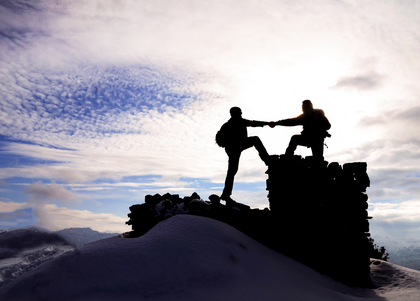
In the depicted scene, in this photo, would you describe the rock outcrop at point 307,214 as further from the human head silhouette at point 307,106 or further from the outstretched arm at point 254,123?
the human head silhouette at point 307,106

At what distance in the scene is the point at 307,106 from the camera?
30.2 ft

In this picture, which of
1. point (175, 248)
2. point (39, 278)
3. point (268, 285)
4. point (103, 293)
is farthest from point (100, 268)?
point (268, 285)

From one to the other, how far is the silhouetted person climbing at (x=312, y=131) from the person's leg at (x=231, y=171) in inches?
71.3

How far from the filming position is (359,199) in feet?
30.0

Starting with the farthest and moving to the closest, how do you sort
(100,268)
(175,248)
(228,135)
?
(228,135) → (175,248) → (100,268)

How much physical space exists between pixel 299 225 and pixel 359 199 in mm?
2411

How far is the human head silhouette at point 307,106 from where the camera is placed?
916 centimetres

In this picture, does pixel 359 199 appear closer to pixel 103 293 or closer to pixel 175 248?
pixel 175 248

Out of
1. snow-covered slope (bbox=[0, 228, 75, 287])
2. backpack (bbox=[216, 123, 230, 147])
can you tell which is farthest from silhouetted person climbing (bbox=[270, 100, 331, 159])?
snow-covered slope (bbox=[0, 228, 75, 287])

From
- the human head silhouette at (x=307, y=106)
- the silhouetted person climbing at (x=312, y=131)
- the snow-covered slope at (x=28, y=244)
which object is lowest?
the snow-covered slope at (x=28, y=244)

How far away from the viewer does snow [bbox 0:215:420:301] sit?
176 inches

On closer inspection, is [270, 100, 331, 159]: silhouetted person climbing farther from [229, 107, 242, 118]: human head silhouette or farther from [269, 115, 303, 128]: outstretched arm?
[229, 107, 242, 118]: human head silhouette

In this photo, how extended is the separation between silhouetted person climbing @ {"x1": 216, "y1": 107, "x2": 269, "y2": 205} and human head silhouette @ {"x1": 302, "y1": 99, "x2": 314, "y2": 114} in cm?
191

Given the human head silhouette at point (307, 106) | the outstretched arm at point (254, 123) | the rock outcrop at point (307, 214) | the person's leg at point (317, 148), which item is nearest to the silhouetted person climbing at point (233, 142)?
the outstretched arm at point (254, 123)
